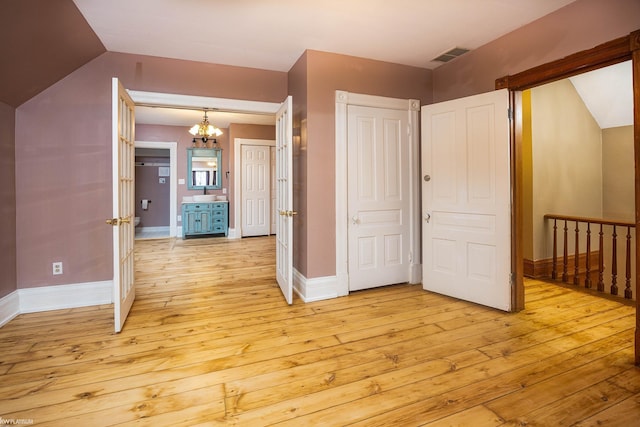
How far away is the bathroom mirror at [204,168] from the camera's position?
24.0 ft

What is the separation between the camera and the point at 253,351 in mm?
2178

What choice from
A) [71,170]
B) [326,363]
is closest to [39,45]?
[71,170]

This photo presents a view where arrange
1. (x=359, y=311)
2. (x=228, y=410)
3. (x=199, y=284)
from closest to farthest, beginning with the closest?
(x=228, y=410), (x=359, y=311), (x=199, y=284)

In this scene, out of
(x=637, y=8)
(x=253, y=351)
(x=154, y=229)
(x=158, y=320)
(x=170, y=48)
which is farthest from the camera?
(x=154, y=229)

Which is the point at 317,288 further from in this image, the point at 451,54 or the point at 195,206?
the point at 195,206

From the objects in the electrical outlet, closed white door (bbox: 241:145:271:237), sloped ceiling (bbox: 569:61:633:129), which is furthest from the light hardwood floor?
closed white door (bbox: 241:145:271:237)

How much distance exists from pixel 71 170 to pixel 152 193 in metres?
5.79

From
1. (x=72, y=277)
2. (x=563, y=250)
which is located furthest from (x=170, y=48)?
(x=563, y=250)

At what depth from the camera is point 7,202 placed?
2742 millimetres

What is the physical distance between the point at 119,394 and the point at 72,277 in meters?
1.93

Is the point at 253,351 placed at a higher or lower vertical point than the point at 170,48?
lower

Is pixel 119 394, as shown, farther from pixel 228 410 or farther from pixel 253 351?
pixel 253 351

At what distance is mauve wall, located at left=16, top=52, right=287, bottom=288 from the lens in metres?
2.90

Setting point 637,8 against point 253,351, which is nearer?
point 637,8
